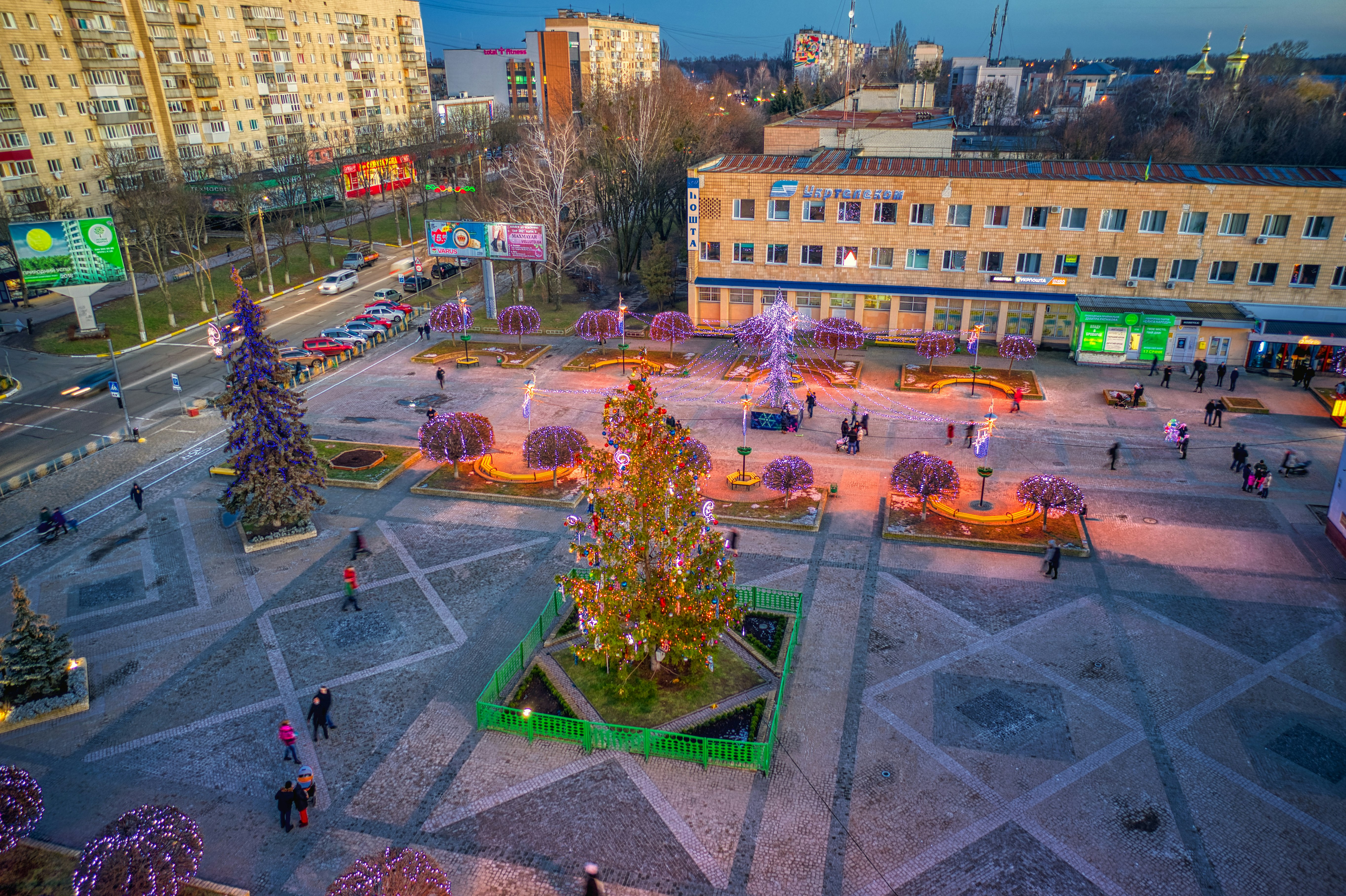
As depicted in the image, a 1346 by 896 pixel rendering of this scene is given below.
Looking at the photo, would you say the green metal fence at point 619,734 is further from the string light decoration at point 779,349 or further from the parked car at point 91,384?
the parked car at point 91,384

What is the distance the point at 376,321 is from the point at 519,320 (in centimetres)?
1302

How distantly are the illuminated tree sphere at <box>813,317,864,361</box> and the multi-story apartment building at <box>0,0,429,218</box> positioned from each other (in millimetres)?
58728

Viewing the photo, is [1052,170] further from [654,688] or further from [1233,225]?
[654,688]

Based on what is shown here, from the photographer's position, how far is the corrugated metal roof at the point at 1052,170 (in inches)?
1863

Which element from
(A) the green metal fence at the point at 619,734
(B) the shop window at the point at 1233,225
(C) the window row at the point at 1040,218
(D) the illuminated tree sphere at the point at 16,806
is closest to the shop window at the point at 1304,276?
(C) the window row at the point at 1040,218

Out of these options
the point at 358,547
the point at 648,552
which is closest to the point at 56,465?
the point at 358,547

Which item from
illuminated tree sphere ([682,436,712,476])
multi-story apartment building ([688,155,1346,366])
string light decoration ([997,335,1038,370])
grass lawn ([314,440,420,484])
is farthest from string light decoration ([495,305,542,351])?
string light decoration ([997,335,1038,370])

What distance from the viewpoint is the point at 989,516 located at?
102ft

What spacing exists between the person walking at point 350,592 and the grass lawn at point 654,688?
7.41m

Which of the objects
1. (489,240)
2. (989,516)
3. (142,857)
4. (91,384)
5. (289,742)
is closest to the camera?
(142,857)

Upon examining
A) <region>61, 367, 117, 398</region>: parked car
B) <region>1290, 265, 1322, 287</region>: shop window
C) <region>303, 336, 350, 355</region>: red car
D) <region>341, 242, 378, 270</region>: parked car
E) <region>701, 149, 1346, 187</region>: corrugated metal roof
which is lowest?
<region>61, 367, 117, 398</region>: parked car

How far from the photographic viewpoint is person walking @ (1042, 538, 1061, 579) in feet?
87.8

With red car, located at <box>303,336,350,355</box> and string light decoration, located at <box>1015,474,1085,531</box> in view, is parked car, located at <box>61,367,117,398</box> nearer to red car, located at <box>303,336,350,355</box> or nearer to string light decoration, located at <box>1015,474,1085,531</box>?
red car, located at <box>303,336,350,355</box>

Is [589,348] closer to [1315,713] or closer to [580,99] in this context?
[1315,713]
